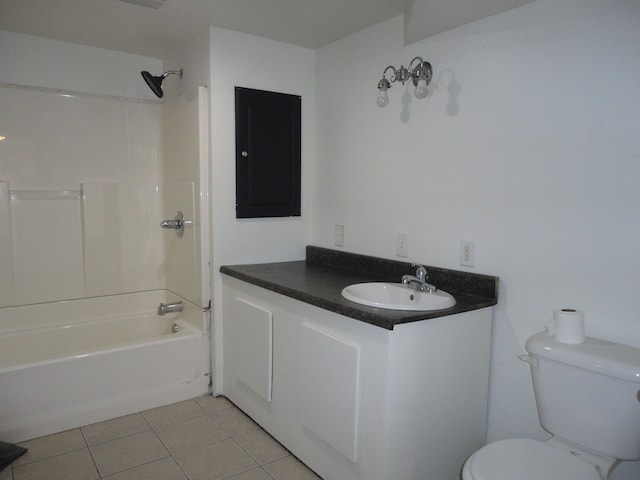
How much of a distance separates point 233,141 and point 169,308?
1122 millimetres

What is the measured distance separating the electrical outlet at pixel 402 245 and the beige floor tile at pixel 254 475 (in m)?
1.19

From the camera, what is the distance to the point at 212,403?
2.65 m

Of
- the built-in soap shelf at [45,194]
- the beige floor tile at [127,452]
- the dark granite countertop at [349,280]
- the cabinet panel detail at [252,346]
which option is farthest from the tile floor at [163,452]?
the built-in soap shelf at [45,194]

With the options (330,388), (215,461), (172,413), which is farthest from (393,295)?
(172,413)

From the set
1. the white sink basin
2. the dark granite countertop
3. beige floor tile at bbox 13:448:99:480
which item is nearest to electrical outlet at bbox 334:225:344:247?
the dark granite countertop

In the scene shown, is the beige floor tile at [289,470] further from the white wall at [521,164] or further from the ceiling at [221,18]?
the ceiling at [221,18]

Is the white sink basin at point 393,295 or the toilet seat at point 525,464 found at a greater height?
the white sink basin at point 393,295

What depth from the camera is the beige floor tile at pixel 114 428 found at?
227 cm

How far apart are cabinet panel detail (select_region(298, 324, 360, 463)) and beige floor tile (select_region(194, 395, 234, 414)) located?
77 cm

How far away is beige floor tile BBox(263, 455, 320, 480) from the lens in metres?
1.99

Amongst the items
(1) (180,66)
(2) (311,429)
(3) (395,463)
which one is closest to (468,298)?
(3) (395,463)

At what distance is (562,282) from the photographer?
1.70m

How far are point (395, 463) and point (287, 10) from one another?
6.81 ft

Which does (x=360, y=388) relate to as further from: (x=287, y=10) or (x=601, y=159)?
(x=287, y=10)
